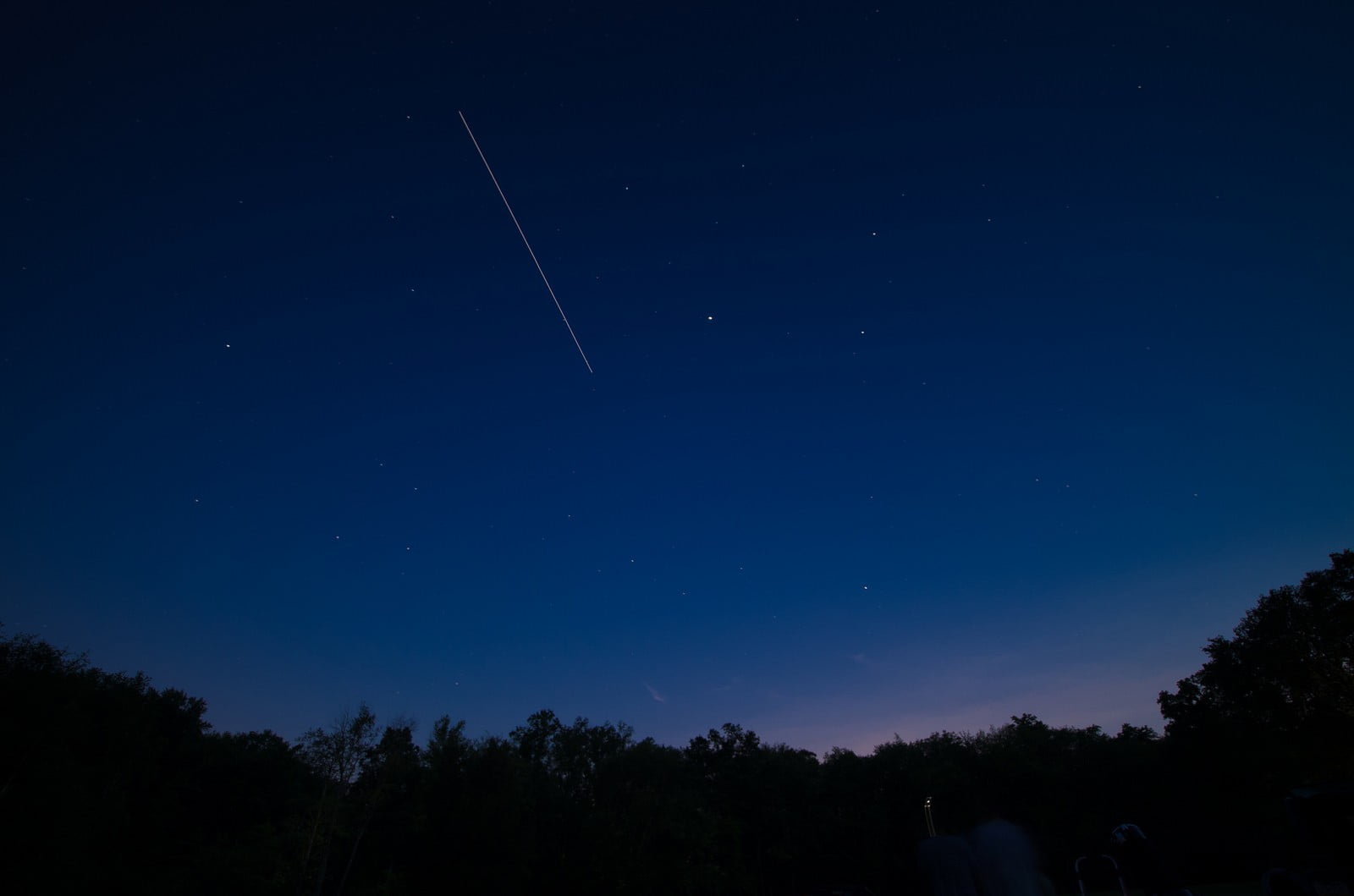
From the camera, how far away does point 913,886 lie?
49719mm

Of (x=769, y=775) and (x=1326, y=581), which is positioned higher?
(x=1326, y=581)

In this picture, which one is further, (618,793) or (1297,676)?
(618,793)

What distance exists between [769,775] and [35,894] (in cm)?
4648

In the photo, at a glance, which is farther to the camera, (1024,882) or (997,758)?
(997,758)

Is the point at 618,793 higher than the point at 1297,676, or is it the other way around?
the point at 1297,676

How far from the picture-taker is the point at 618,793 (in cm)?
4944

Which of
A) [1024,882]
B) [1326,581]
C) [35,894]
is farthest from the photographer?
[1326,581]

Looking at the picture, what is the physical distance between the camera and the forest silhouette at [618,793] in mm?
36938

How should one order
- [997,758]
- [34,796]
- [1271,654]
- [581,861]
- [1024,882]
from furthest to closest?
[997,758] < [581,861] < [1271,654] < [34,796] < [1024,882]

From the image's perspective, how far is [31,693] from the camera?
129 feet

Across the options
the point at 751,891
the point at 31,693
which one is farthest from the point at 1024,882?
the point at 31,693

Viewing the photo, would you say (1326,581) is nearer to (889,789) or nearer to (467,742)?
(889,789)

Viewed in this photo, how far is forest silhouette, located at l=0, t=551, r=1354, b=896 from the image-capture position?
121ft

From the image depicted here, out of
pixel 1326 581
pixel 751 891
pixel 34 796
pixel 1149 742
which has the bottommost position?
pixel 751 891
